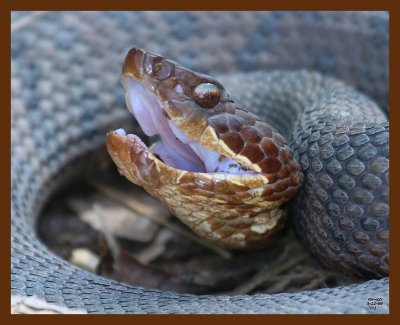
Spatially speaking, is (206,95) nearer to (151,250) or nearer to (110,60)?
(151,250)

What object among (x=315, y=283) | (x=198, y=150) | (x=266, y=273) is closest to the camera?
(x=198, y=150)

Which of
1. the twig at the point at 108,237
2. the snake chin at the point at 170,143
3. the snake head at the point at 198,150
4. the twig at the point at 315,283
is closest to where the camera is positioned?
the snake head at the point at 198,150

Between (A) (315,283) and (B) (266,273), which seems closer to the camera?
(A) (315,283)

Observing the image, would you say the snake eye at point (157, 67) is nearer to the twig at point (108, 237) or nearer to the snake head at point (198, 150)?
the snake head at point (198, 150)

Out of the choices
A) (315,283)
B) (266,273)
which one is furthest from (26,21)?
(315,283)

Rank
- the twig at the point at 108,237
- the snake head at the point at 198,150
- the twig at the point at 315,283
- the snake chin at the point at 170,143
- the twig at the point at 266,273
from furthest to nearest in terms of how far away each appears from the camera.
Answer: the twig at the point at 108,237
the twig at the point at 266,273
the twig at the point at 315,283
the snake chin at the point at 170,143
the snake head at the point at 198,150

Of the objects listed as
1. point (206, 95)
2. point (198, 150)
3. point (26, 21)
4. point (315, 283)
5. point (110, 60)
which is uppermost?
point (26, 21)

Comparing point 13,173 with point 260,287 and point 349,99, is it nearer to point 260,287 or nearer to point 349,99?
point 260,287

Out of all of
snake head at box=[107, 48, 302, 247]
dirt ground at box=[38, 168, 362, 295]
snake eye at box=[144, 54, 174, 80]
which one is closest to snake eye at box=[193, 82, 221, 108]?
snake head at box=[107, 48, 302, 247]

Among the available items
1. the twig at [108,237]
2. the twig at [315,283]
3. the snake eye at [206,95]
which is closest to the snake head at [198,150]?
the snake eye at [206,95]
